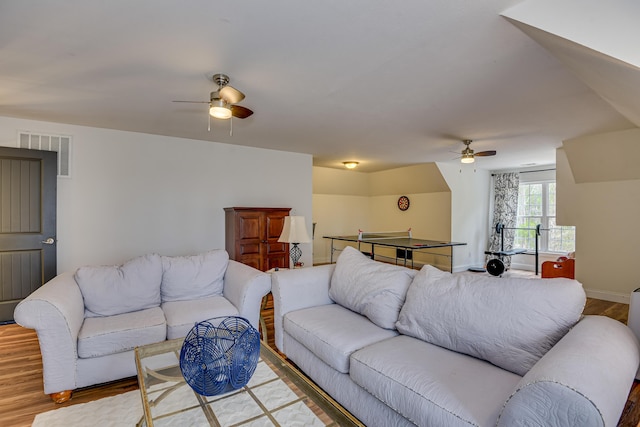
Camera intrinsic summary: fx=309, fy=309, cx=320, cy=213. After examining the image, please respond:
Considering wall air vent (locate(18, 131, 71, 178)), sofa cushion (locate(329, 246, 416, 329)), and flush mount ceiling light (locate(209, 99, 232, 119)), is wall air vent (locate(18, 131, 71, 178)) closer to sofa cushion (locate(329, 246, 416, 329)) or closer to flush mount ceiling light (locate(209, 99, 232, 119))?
flush mount ceiling light (locate(209, 99, 232, 119))

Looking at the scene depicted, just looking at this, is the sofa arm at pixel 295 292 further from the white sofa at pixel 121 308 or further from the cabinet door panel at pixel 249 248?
the cabinet door panel at pixel 249 248

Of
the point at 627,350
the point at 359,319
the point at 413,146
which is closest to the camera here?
the point at 627,350

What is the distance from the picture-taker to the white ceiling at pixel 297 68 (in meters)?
1.72

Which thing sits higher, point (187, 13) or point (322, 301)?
point (187, 13)

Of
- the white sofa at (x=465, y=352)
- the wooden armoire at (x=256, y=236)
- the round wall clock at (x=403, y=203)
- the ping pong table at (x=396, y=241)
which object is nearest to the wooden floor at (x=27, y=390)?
Answer: the white sofa at (x=465, y=352)

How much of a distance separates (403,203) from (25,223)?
22.9 feet

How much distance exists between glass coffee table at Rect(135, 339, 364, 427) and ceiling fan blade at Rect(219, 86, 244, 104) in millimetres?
1874

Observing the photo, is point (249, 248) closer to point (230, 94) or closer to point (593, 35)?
point (230, 94)

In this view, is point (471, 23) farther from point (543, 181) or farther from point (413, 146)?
point (543, 181)

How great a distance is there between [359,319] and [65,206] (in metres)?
3.84

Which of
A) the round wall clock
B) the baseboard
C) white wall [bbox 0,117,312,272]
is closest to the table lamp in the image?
white wall [bbox 0,117,312,272]

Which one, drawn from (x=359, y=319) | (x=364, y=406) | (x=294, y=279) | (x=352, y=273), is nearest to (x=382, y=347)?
(x=364, y=406)

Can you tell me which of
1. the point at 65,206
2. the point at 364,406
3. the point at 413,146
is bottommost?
the point at 364,406

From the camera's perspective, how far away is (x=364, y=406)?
168cm
